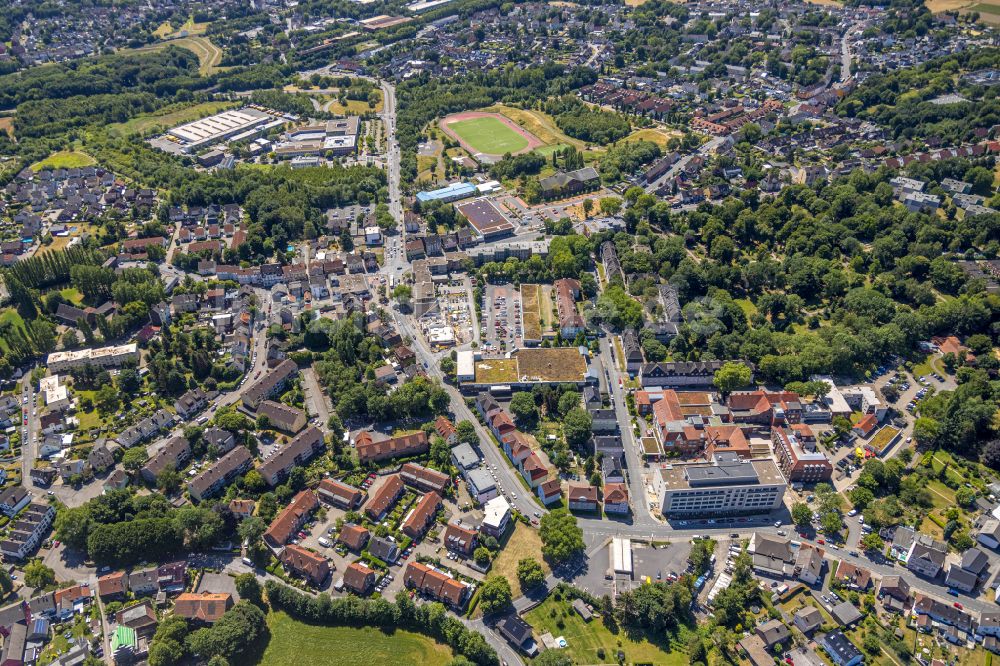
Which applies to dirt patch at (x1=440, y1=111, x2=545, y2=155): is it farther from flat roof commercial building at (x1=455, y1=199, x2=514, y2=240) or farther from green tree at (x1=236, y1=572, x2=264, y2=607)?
A: green tree at (x1=236, y1=572, x2=264, y2=607)

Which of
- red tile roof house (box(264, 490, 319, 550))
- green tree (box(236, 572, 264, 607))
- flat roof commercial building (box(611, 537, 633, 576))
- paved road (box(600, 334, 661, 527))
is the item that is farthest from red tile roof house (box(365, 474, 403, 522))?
paved road (box(600, 334, 661, 527))

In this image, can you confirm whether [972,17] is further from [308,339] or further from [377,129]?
[308,339]

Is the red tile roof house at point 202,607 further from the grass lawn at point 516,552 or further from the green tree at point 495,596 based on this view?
the grass lawn at point 516,552

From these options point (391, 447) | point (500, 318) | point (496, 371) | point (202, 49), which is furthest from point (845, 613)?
point (202, 49)

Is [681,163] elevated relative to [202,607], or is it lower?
lower

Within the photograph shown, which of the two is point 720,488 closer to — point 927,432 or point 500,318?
point 927,432

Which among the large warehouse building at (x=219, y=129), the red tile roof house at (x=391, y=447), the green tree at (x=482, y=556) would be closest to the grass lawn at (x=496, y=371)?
the red tile roof house at (x=391, y=447)
